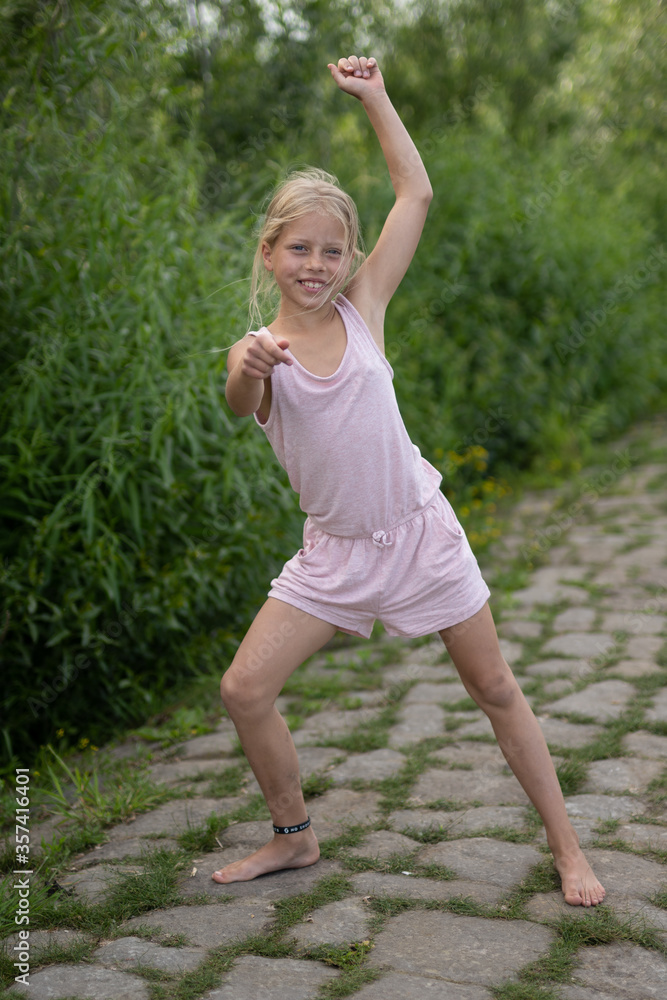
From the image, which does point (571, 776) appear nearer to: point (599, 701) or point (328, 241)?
point (599, 701)

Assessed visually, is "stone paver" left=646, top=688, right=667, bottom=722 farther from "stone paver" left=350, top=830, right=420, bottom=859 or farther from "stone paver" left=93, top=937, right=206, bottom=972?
"stone paver" left=93, top=937, right=206, bottom=972

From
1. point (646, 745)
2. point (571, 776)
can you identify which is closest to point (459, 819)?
point (571, 776)

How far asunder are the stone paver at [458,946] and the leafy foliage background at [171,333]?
1.41 m

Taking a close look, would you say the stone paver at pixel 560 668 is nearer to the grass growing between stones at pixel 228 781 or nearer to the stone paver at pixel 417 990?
the grass growing between stones at pixel 228 781

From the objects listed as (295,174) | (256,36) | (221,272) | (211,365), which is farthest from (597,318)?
(295,174)

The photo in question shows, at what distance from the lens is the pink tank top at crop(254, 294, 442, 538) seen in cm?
208

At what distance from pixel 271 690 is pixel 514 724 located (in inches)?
22.2

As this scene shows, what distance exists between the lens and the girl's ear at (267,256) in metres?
2.21

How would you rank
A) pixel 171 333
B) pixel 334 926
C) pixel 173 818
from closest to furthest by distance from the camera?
pixel 334 926 < pixel 173 818 < pixel 171 333

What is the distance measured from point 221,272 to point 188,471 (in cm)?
124

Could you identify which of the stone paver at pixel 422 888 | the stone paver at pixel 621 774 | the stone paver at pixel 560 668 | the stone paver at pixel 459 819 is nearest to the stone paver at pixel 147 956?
the stone paver at pixel 422 888

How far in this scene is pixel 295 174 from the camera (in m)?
2.29

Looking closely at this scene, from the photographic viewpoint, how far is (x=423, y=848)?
2.45 m

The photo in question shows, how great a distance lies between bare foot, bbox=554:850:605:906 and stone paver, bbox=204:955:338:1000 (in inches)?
22.2
